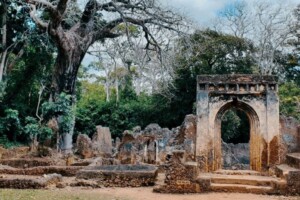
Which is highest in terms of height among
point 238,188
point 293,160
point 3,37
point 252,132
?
point 3,37

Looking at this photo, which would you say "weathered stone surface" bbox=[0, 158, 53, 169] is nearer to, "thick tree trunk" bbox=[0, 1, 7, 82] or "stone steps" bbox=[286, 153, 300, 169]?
"thick tree trunk" bbox=[0, 1, 7, 82]

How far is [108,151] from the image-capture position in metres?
20.1

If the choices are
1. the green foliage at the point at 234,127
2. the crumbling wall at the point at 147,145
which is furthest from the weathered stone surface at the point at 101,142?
the green foliage at the point at 234,127

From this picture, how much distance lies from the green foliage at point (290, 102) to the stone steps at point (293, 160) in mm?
12189

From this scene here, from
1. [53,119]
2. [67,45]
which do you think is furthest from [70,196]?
[67,45]

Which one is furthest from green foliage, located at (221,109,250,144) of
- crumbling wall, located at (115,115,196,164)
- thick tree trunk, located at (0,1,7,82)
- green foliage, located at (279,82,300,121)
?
thick tree trunk, located at (0,1,7,82)

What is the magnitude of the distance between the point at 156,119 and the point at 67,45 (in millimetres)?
9555

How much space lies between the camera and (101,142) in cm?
1998

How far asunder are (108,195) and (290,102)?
62.2 feet

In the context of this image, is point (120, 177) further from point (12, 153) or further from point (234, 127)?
point (234, 127)

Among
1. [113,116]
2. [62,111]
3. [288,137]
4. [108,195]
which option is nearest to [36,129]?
[62,111]

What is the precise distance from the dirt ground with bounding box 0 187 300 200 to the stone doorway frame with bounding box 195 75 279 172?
9.77 feet

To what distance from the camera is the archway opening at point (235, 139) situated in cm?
2095

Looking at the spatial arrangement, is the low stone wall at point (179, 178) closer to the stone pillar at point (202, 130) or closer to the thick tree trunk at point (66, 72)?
the stone pillar at point (202, 130)
